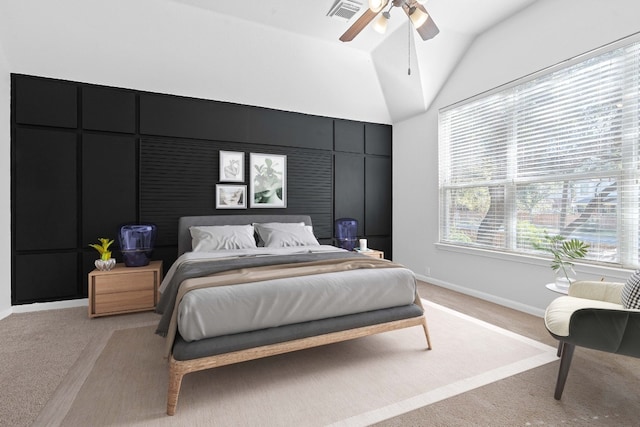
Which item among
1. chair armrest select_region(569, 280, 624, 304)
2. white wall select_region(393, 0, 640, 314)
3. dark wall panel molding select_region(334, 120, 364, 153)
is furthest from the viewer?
dark wall panel molding select_region(334, 120, 364, 153)

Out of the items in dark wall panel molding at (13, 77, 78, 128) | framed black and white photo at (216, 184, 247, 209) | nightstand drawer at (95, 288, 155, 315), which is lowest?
nightstand drawer at (95, 288, 155, 315)

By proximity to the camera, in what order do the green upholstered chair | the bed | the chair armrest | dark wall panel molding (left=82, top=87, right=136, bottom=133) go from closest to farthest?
the green upholstered chair < the bed < the chair armrest < dark wall panel molding (left=82, top=87, right=136, bottom=133)

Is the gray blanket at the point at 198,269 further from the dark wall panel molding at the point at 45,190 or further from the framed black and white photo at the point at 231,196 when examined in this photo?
the dark wall panel molding at the point at 45,190

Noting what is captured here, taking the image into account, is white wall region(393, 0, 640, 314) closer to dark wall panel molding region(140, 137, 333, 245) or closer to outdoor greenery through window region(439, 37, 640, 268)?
outdoor greenery through window region(439, 37, 640, 268)

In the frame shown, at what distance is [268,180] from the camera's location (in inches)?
188

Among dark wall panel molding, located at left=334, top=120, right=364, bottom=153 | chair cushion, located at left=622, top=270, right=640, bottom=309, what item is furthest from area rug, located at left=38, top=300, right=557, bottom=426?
dark wall panel molding, located at left=334, top=120, right=364, bottom=153

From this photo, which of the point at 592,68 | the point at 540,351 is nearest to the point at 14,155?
the point at 540,351

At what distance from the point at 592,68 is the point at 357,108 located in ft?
9.90

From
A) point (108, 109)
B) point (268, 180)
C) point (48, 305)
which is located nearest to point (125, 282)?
point (48, 305)

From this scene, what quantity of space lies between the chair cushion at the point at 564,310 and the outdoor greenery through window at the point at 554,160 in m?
0.93

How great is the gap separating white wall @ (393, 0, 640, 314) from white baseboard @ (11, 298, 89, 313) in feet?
15.6

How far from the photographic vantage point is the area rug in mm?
1838

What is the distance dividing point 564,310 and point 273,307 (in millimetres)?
2013

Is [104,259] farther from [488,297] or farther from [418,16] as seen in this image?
[488,297]
